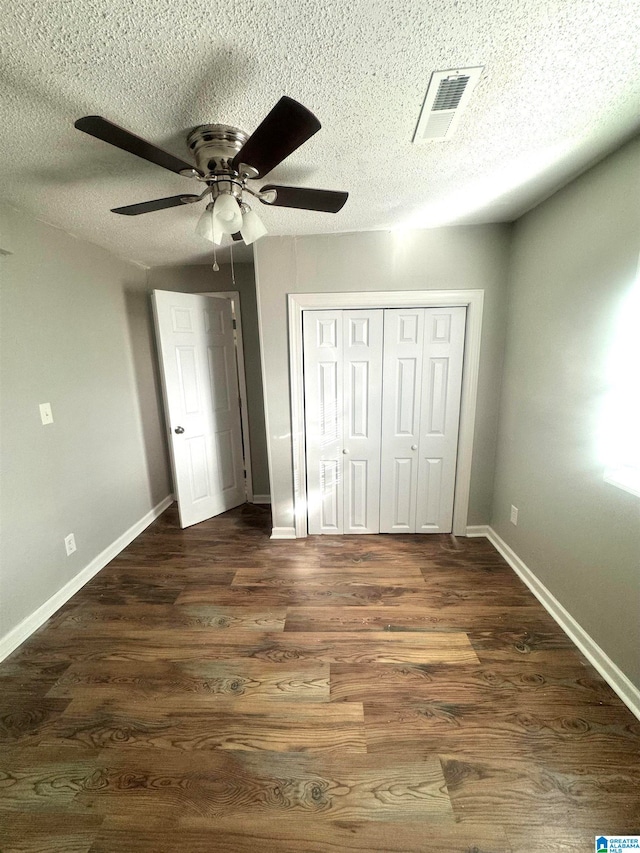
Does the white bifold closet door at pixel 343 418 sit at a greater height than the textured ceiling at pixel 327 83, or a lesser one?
lesser

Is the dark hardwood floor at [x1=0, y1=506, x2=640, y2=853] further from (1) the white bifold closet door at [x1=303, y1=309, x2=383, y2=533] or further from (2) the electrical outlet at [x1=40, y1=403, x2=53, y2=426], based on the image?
(2) the electrical outlet at [x1=40, y1=403, x2=53, y2=426]

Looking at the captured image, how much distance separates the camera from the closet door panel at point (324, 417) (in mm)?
2309

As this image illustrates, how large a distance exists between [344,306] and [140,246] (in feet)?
5.36

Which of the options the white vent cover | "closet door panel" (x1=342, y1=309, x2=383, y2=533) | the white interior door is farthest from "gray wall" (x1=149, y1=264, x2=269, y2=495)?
the white vent cover

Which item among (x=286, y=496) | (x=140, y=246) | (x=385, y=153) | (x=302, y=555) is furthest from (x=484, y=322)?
(x=140, y=246)

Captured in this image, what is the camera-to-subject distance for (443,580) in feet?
6.73

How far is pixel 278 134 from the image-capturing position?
91cm

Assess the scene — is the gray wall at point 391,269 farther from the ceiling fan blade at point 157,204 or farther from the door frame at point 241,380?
the ceiling fan blade at point 157,204

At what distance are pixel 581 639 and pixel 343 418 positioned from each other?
183 cm

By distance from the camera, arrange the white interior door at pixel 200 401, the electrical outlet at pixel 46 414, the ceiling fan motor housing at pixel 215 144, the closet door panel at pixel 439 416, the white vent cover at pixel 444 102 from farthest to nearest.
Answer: the white interior door at pixel 200 401, the closet door panel at pixel 439 416, the electrical outlet at pixel 46 414, the ceiling fan motor housing at pixel 215 144, the white vent cover at pixel 444 102

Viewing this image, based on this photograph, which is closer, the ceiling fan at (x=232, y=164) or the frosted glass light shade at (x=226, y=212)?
the ceiling fan at (x=232, y=164)

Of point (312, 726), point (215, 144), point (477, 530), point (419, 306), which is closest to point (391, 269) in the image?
point (419, 306)

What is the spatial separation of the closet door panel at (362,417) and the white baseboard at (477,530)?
0.75 metres

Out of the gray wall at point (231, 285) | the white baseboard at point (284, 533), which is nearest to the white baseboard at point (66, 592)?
the white baseboard at point (284, 533)
